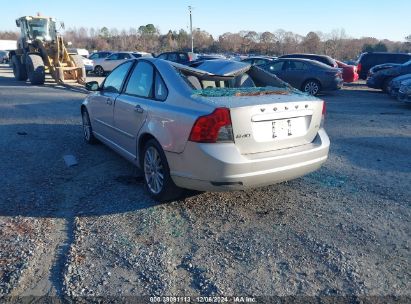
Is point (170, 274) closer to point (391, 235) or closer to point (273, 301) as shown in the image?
point (273, 301)

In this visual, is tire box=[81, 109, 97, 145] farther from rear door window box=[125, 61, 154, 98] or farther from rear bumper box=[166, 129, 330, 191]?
rear bumper box=[166, 129, 330, 191]

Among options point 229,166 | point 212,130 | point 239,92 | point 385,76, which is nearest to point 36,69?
point 385,76

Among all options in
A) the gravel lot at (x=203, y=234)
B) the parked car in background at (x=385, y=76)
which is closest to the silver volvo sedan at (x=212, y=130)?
the gravel lot at (x=203, y=234)

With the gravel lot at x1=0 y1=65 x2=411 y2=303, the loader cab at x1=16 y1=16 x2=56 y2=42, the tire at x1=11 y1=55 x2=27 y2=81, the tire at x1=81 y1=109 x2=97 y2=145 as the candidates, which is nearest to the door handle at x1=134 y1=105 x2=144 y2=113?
the gravel lot at x1=0 y1=65 x2=411 y2=303

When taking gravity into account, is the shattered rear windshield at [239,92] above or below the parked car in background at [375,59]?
above

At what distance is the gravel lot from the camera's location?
9.41 ft

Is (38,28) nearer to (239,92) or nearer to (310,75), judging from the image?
(310,75)

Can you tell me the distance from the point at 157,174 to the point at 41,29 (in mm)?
17410

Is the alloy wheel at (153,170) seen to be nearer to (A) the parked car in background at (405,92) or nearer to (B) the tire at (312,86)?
(A) the parked car in background at (405,92)

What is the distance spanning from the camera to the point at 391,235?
3.58 m

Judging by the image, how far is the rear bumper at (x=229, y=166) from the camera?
360cm

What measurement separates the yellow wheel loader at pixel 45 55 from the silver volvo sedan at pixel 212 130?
14018 millimetres

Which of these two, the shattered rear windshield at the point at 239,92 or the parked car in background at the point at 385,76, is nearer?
the shattered rear windshield at the point at 239,92

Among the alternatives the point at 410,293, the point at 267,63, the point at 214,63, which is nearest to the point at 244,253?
the point at 410,293
